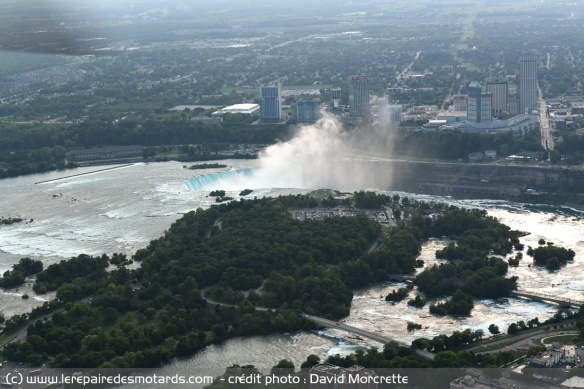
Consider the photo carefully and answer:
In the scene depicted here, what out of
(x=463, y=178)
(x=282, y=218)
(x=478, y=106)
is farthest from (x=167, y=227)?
(x=478, y=106)

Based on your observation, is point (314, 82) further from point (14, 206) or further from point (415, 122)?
point (14, 206)

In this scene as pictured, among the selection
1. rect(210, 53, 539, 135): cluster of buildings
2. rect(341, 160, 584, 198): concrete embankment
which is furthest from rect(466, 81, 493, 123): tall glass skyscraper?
rect(341, 160, 584, 198): concrete embankment

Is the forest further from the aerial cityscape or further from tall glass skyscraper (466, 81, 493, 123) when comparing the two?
tall glass skyscraper (466, 81, 493, 123)

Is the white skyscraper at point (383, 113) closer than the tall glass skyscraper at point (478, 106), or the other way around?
the tall glass skyscraper at point (478, 106)

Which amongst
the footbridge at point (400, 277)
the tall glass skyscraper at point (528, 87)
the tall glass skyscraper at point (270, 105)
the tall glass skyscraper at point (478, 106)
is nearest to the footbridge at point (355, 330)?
the footbridge at point (400, 277)

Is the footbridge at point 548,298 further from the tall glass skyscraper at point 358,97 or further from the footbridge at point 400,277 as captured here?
the tall glass skyscraper at point 358,97

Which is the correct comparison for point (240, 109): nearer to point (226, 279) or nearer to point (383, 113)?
point (383, 113)
